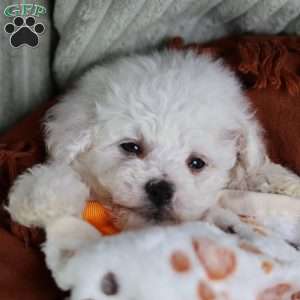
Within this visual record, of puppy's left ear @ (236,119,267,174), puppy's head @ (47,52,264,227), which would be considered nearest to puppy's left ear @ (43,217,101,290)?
puppy's head @ (47,52,264,227)

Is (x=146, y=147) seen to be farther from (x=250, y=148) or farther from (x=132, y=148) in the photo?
(x=250, y=148)

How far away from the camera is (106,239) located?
124 cm

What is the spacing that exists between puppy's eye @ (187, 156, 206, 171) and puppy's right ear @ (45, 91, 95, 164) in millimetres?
267

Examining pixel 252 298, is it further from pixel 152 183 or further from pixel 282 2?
pixel 282 2

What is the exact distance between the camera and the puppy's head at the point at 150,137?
1.50 metres

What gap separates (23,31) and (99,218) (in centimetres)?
61

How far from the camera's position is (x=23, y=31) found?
1.75 metres

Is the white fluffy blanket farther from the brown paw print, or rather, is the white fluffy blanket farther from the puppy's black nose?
the puppy's black nose

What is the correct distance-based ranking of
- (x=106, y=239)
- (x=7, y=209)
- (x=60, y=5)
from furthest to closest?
(x=60, y=5) → (x=7, y=209) → (x=106, y=239)

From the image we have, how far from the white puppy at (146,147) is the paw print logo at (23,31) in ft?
0.64

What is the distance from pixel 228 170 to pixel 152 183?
1.02 ft

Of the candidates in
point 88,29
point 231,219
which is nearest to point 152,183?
point 231,219

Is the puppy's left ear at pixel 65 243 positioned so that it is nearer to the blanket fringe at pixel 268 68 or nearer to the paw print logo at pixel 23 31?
the paw print logo at pixel 23 31

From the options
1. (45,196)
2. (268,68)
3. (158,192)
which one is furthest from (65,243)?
(268,68)
